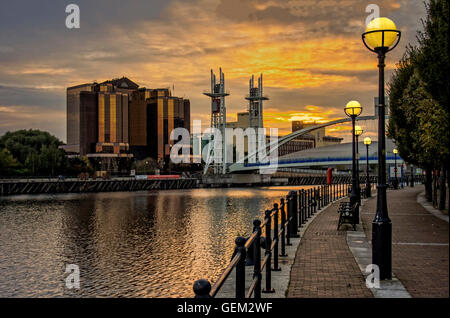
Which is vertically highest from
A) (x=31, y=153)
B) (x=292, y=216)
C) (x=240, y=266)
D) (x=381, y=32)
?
(x=381, y=32)

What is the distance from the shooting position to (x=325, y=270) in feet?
32.1

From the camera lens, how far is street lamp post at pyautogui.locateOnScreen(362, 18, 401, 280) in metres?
8.44

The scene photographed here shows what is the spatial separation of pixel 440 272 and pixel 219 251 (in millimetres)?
15858

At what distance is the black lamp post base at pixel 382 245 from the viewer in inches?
329

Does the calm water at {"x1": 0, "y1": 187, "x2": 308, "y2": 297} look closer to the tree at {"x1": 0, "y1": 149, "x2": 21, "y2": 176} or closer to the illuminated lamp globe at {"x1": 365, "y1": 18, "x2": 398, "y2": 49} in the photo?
the illuminated lamp globe at {"x1": 365, "y1": 18, "x2": 398, "y2": 49}

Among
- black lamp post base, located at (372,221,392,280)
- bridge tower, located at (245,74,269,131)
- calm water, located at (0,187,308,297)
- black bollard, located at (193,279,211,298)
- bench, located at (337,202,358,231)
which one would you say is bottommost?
calm water, located at (0,187,308,297)

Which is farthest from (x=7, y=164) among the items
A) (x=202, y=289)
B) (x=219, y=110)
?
(x=202, y=289)

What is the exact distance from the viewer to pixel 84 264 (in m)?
17.0

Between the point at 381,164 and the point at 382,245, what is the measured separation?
1.39 m

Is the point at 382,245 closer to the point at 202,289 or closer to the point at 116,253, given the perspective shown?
the point at 202,289

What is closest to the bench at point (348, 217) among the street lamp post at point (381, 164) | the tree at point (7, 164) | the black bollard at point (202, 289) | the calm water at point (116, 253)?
the calm water at point (116, 253)

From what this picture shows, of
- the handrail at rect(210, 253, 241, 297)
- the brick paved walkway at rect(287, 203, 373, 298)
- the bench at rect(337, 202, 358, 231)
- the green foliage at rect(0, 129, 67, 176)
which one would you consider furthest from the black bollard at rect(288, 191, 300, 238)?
the green foliage at rect(0, 129, 67, 176)
